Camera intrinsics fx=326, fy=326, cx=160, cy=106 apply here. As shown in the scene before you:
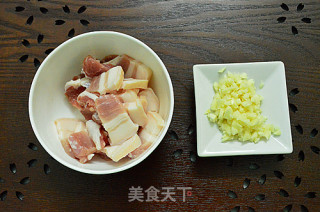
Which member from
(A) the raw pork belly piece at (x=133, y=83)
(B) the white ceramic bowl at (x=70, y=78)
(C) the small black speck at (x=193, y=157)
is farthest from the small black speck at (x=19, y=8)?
(C) the small black speck at (x=193, y=157)

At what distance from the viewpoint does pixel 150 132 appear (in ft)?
4.22

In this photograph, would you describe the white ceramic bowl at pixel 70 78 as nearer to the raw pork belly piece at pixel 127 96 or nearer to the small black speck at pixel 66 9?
the raw pork belly piece at pixel 127 96

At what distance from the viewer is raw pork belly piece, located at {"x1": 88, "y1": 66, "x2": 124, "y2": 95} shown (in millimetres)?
1254

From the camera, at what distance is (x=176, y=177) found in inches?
57.9

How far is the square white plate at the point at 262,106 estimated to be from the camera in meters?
1.41

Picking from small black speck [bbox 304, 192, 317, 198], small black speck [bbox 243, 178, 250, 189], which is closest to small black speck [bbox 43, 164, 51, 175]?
small black speck [bbox 243, 178, 250, 189]

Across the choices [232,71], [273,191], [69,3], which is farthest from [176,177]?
[69,3]

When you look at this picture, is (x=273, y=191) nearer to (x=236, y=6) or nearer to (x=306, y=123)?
(x=306, y=123)

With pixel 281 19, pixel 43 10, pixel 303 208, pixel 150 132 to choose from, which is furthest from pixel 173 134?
pixel 43 10

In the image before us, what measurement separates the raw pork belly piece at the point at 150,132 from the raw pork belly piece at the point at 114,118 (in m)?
Answer: 0.06

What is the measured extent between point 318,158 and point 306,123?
0.54ft

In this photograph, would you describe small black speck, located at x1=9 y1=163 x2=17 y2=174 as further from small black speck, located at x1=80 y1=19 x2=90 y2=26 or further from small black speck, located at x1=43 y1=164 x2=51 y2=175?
small black speck, located at x1=80 y1=19 x2=90 y2=26

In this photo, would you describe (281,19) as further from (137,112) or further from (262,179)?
(137,112)

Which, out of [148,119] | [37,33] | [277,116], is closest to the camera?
[148,119]
